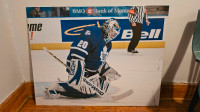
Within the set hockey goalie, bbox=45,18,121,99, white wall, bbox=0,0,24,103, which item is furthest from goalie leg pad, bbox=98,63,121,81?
white wall, bbox=0,0,24,103

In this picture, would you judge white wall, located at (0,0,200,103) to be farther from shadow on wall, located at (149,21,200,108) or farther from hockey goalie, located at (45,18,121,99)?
hockey goalie, located at (45,18,121,99)

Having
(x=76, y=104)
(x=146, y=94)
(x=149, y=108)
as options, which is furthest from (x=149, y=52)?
(x=76, y=104)

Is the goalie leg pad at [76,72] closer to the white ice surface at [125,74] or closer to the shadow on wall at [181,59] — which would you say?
the white ice surface at [125,74]

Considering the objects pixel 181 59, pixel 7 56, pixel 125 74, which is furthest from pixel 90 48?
pixel 181 59

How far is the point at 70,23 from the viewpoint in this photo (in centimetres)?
106

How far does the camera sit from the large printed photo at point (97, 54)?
1.05 m

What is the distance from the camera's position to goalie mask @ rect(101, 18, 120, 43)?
1063 mm

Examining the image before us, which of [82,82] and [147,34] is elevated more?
[147,34]

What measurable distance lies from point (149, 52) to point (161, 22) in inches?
8.6

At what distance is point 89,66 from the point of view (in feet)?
3.71

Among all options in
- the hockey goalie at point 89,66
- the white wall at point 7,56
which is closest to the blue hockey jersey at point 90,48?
the hockey goalie at point 89,66

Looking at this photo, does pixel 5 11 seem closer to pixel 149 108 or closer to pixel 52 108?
pixel 52 108

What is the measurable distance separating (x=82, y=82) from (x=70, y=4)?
0.56 meters

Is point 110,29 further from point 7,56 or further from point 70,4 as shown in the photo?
point 7,56
